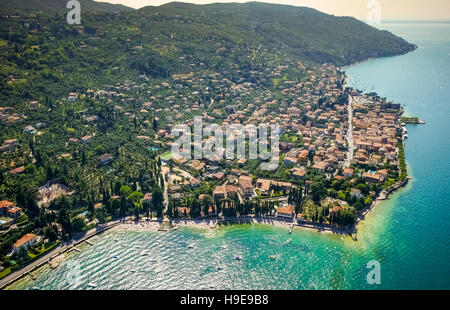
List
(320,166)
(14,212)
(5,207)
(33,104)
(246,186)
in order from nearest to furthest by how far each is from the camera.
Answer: (14,212)
(5,207)
(246,186)
(320,166)
(33,104)

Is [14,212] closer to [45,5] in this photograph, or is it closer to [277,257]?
[277,257]

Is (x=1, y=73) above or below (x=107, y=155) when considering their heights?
above

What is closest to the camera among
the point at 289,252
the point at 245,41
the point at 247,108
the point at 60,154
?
the point at 289,252

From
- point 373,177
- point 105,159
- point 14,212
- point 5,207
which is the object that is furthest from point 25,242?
point 373,177

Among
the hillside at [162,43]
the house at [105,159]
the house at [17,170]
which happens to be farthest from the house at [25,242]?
the hillside at [162,43]

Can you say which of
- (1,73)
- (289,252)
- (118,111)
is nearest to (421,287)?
(289,252)

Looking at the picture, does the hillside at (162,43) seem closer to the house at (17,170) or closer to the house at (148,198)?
the house at (17,170)

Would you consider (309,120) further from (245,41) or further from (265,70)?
(245,41)

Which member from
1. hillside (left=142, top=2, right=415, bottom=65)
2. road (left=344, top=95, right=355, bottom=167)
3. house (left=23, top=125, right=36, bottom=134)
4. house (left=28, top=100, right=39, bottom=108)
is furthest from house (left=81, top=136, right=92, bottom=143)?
hillside (left=142, top=2, right=415, bottom=65)
